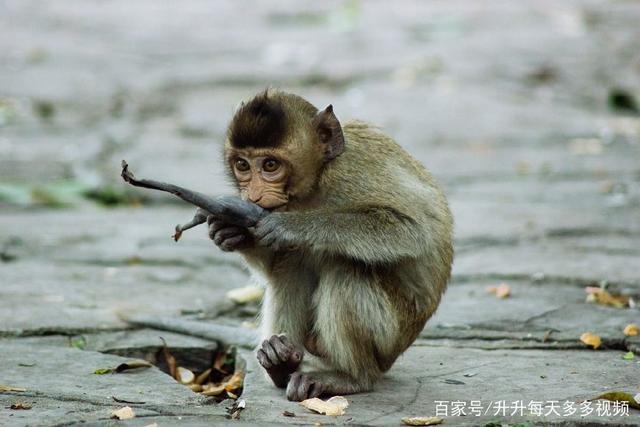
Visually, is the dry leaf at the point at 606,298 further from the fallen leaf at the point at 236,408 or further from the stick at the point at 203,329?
the fallen leaf at the point at 236,408

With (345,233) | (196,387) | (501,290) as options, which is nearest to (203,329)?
(196,387)

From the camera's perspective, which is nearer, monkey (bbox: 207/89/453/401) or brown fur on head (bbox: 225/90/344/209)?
monkey (bbox: 207/89/453/401)

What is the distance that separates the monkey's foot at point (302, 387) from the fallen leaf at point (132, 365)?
86 cm

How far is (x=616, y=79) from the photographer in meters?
14.0

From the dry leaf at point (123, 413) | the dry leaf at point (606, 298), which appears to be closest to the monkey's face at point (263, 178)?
the dry leaf at point (123, 413)

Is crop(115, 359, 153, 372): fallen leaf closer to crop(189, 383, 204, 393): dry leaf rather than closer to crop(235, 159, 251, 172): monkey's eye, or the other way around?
crop(189, 383, 204, 393): dry leaf

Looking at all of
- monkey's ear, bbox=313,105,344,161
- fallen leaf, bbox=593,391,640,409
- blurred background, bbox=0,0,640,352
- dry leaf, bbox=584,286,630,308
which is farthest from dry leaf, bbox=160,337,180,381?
dry leaf, bbox=584,286,630,308

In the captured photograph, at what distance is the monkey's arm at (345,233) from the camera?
16.8 ft

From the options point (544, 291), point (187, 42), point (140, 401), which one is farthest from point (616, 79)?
point (140, 401)

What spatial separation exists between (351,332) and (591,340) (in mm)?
1453

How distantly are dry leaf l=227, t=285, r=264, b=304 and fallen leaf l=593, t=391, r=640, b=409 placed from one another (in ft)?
9.20

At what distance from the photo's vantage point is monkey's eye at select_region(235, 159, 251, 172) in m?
5.34

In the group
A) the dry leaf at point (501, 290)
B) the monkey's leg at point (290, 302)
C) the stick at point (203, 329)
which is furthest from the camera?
the dry leaf at point (501, 290)

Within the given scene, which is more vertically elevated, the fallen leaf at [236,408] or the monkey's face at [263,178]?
the monkey's face at [263,178]
